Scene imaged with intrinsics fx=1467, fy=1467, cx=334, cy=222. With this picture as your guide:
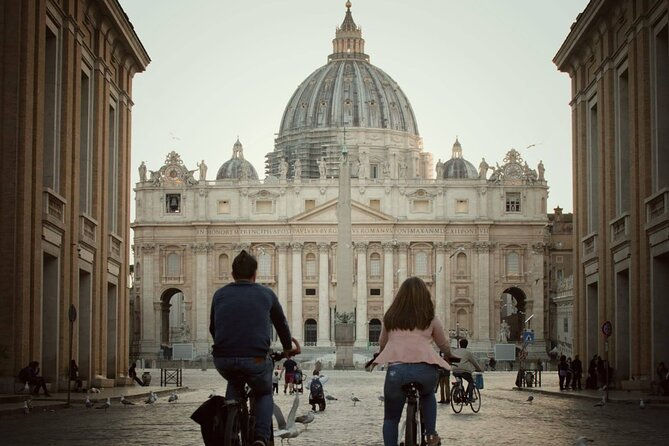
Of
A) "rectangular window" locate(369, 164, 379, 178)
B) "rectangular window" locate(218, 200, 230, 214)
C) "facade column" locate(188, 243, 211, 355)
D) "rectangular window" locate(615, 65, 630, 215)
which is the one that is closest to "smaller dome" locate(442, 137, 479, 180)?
"rectangular window" locate(369, 164, 379, 178)

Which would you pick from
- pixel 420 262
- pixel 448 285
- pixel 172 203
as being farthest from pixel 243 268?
pixel 172 203

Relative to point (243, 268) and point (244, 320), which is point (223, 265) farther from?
point (244, 320)

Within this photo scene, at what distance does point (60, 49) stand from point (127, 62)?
1097 cm

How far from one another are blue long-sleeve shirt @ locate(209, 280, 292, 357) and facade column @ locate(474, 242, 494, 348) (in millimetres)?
120367

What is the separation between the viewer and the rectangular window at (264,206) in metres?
137

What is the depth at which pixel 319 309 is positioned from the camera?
13450cm

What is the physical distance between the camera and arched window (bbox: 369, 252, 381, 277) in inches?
5330

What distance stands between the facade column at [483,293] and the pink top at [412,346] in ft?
393

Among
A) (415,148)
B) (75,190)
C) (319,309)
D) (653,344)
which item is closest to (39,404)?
(75,190)

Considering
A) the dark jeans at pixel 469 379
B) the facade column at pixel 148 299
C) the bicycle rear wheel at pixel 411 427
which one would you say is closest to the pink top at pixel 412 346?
the bicycle rear wheel at pixel 411 427

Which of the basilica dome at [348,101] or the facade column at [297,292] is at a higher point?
the basilica dome at [348,101]

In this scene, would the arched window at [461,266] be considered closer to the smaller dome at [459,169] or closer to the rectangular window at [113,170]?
the smaller dome at [459,169]

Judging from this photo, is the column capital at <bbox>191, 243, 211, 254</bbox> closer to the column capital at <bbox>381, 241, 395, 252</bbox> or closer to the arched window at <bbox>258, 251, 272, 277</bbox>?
the arched window at <bbox>258, 251, 272, 277</bbox>

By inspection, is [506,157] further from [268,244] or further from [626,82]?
[626,82]
